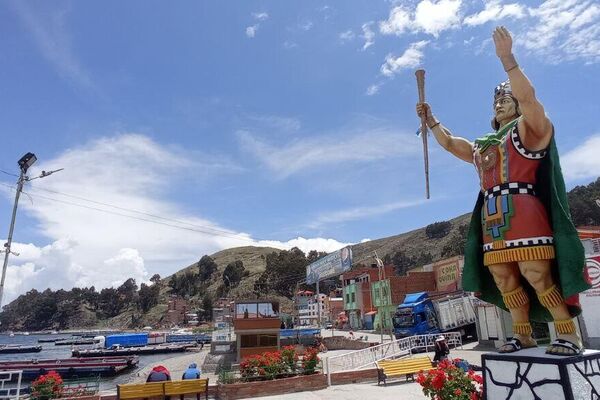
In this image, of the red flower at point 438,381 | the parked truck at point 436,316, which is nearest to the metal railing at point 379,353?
the parked truck at point 436,316

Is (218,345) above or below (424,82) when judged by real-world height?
below

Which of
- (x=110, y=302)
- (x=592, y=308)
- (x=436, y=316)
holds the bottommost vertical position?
(x=436, y=316)

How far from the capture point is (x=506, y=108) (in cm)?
478

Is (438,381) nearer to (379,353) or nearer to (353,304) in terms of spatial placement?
(379,353)

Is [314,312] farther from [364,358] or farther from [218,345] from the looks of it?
[364,358]

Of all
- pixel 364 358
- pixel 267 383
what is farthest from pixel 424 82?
pixel 364 358

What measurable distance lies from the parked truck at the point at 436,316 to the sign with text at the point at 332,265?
Answer: 8158 mm

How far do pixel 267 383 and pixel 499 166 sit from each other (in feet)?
33.5

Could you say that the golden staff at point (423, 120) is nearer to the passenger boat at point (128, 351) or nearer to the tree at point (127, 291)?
the passenger boat at point (128, 351)

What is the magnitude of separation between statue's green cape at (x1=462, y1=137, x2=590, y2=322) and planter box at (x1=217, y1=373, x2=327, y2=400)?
29.8 feet

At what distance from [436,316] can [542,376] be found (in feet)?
77.8

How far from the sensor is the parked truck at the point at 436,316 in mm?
25797

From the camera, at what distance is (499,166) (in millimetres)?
4512

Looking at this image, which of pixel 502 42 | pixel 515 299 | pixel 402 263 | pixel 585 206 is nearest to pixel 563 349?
pixel 515 299
